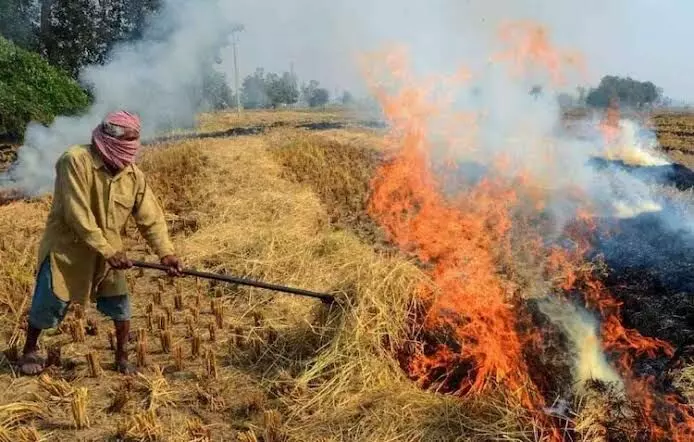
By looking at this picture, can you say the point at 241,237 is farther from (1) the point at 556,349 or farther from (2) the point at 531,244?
(1) the point at 556,349

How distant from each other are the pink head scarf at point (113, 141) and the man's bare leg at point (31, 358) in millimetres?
1409

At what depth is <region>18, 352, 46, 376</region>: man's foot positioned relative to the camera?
13.6 ft

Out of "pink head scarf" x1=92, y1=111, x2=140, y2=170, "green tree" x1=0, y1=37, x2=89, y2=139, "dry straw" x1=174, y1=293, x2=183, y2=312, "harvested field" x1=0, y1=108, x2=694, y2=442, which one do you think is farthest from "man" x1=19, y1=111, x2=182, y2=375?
"green tree" x1=0, y1=37, x2=89, y2=139

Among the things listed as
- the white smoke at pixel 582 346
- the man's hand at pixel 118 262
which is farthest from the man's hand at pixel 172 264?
the white smoke at pixel 582 346

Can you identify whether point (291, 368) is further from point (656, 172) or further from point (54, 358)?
point (656, 172)

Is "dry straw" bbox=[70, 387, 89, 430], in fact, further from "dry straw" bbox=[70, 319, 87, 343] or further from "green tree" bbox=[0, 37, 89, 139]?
"green tree" bbox=[0, 37, 89, 139]

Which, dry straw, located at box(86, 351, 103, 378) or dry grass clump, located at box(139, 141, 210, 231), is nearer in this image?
dry straw, located at box(86, 351, 103, 378)

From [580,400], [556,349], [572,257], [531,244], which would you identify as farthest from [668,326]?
[531,244]

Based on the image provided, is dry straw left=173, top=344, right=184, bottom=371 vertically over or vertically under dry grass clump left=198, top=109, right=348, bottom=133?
under

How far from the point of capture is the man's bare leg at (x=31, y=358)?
13.6 feet

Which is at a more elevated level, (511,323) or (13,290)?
(511,323)

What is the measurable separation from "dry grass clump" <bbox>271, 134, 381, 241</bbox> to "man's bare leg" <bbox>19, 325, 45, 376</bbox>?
5142 millimetres

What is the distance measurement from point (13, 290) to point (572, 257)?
20.6ft

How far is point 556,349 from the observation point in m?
3.78
